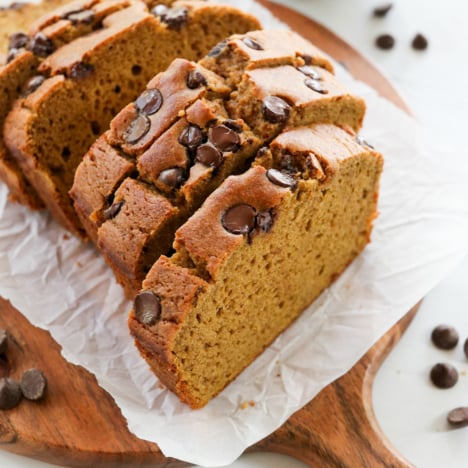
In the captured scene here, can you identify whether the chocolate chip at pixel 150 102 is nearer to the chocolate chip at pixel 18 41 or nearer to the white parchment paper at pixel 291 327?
the chocolate chip at pixel 18 41

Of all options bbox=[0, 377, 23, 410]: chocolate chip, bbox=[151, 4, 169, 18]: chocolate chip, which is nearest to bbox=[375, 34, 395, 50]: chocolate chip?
bbox=[151, 4, 169, 18]: chocolate chip

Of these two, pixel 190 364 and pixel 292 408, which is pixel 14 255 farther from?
pixel 292 408

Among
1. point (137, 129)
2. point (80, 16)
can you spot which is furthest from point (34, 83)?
point (137, 129)

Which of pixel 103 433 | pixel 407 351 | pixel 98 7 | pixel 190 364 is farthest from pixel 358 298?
pixel 98 7

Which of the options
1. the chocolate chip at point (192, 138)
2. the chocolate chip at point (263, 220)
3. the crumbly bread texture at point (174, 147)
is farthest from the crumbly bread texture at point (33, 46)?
the chocolate chip at point (263, 220)

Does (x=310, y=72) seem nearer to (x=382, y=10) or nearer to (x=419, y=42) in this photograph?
(x=419, y=42)

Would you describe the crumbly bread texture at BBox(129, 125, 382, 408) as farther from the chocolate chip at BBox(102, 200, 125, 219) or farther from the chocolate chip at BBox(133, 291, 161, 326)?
the chocolate chip at BBox(102, 200, 125, 219)

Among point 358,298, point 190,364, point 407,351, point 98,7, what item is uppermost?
point 98,7
